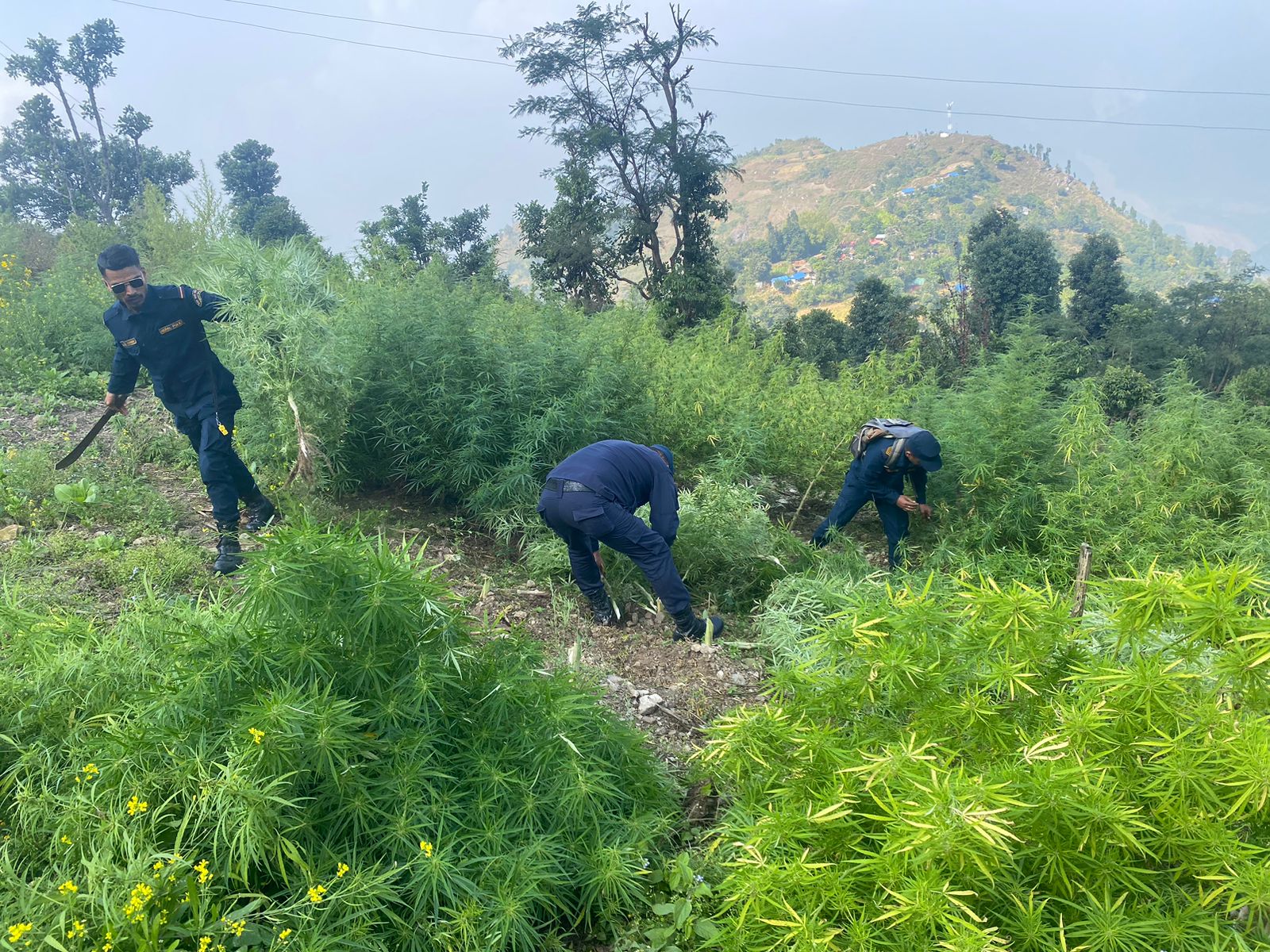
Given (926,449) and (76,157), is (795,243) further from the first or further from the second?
(926,449)

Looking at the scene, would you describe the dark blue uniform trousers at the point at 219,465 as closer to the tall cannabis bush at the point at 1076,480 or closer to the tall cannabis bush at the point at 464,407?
the tall cannabis bush at the point at 464,407

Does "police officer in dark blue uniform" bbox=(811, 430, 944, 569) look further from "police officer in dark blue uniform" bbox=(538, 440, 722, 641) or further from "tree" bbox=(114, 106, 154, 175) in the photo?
"tree" bbox=(114, 106, 154, 175)

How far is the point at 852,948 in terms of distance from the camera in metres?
1.59

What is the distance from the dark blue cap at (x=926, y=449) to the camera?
18.5 ft

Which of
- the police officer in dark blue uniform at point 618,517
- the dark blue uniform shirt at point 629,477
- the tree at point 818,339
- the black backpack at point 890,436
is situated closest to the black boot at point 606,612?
the police officer in dark blue uniform at point 618,517

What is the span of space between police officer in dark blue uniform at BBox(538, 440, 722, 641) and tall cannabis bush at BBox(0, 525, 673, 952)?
183 centimetres

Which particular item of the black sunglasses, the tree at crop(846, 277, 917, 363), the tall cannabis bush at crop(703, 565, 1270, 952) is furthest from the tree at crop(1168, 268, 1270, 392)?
the black sunglasses

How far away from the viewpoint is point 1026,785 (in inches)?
62.4

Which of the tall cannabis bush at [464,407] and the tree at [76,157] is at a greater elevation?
the tree at [76,157]

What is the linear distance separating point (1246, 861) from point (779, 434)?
5872 mm

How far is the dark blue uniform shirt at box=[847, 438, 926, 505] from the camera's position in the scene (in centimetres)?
582

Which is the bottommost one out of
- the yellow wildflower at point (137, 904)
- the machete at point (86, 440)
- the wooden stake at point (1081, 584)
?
the yellow wildflower at point (137, 904)

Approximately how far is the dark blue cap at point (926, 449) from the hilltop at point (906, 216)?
2840cm

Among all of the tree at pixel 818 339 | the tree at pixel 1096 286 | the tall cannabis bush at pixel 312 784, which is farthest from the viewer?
the tree at pixel 1096 286
